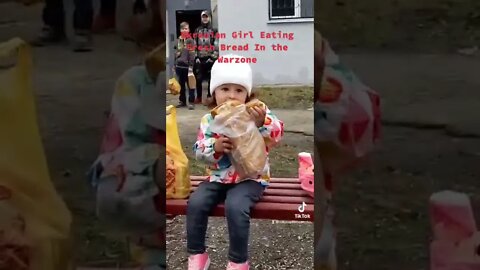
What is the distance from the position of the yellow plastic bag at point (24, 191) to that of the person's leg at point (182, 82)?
6.22 meters

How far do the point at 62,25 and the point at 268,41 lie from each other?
2.56 m

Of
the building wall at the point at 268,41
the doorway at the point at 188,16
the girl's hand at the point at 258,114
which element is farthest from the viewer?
the doorway at the point at 188,16

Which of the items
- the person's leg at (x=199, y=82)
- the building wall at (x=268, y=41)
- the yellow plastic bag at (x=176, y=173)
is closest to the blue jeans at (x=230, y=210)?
the yellow plastic bag at (x=176, y=173)

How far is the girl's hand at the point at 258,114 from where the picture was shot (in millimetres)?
3439

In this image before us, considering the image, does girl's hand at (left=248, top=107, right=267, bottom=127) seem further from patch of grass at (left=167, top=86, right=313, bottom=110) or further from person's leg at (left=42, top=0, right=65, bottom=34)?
patch of grass at (left=167, top=86, right=313, bottom=110)

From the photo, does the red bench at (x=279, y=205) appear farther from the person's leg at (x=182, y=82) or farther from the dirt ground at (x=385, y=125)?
the person's leg at (x=182, y=82)

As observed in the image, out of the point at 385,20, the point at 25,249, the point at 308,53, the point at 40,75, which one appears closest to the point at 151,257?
the point at 25,249

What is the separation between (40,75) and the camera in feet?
7.75

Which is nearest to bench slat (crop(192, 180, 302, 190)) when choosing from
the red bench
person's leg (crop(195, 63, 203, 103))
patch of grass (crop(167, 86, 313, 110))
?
the red bench

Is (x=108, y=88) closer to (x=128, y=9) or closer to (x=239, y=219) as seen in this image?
(x=128, y=9)

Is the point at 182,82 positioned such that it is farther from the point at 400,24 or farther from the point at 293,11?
the point at 400,24

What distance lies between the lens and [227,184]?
3.47 meters

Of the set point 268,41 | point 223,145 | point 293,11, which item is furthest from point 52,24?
point 293,11

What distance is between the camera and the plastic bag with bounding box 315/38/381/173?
220 cm
